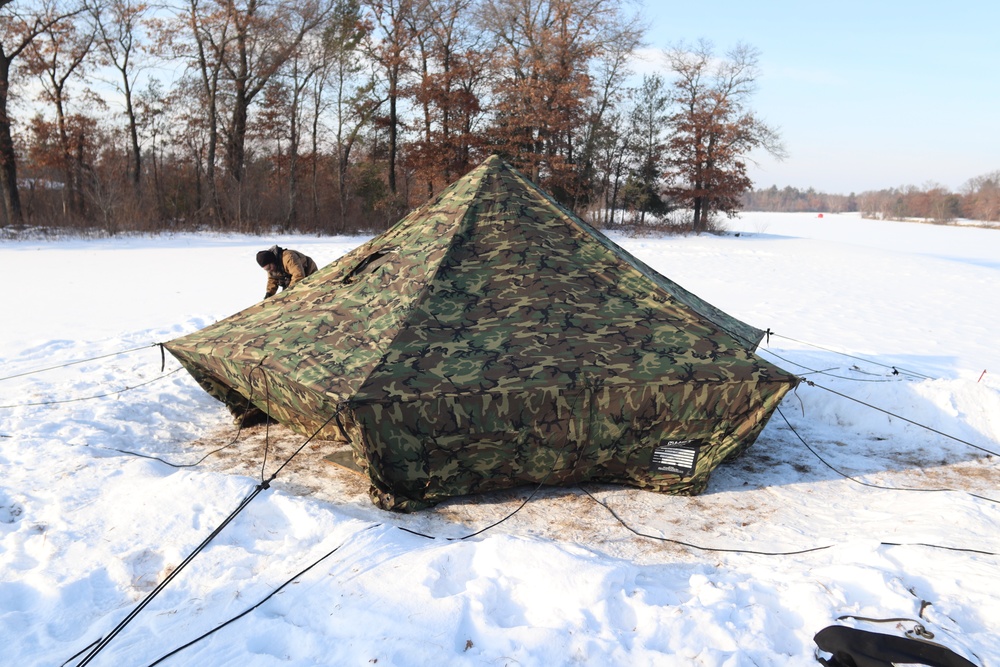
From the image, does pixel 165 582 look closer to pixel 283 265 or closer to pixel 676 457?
pixel 676 457

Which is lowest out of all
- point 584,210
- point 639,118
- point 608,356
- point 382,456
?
point 382,456

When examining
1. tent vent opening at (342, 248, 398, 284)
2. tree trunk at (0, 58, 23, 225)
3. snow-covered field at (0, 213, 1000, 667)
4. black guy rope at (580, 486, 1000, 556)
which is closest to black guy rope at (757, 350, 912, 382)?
snow-covered field at (0, 213, 1000, 667)

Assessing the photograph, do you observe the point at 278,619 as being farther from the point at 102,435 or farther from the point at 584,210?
the point at 584,210

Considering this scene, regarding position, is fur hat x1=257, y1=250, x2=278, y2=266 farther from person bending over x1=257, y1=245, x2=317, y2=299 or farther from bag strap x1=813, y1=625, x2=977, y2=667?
bag strap x1=813, y1=625, x2=977, y2=667

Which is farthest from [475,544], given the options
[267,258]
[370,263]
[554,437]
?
[267,258]

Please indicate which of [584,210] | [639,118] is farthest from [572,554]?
[639,118]

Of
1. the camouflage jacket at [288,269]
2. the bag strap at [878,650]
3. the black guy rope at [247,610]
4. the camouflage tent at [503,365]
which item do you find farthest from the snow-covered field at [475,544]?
the camouflage jacket at [288,269]

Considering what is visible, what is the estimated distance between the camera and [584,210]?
2944 cm

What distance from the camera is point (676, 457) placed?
4203mm

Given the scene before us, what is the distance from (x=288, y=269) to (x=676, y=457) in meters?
4.09

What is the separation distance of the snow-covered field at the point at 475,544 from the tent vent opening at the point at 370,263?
53.9 inches

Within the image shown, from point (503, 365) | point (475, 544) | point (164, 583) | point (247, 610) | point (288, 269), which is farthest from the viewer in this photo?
point (288, 269)

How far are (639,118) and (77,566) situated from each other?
110 feet

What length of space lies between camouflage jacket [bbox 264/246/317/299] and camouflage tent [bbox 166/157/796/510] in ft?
4.71
